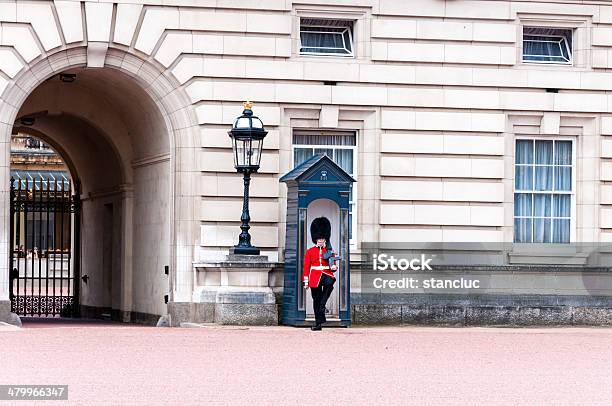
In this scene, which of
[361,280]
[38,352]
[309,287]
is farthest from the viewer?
[361,280]

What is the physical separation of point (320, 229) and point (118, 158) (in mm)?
5482

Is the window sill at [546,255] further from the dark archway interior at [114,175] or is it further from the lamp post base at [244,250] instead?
the dark archway interior at [114,175]

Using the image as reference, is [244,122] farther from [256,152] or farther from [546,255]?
[546,255]

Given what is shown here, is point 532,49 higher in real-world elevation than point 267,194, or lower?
higher

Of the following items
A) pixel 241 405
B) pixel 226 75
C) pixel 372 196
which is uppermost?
pixel 226 75

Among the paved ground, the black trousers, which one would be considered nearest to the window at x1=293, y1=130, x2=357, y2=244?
the black trousers

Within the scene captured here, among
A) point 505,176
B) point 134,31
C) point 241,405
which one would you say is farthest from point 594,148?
point 241,405

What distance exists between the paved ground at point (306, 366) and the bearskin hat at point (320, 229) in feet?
4.82

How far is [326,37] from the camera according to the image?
24953 millimetres

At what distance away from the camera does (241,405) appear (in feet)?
44.9

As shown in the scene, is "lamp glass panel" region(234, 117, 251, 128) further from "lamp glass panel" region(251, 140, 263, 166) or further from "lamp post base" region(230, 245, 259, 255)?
"lamp post base" region(230, 245, 259, 255)

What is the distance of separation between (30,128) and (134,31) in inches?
284

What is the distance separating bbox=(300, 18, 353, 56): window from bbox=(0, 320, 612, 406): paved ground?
4520 millimetres

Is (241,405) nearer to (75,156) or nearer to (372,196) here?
(372,196)
